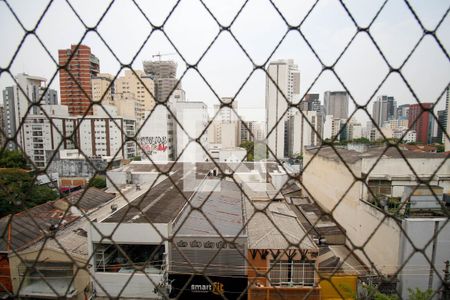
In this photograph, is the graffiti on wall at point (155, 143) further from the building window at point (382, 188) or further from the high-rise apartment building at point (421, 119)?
the high-rise apartment building at point (421, 119)

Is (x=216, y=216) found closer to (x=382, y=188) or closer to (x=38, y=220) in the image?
(x=38, y=220)

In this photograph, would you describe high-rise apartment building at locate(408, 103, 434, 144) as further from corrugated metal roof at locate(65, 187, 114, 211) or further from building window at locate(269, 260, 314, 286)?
corrugated metal roof at locate(65, 187, 114, 211)

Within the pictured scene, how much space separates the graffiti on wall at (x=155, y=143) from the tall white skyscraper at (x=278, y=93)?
805 centimetres

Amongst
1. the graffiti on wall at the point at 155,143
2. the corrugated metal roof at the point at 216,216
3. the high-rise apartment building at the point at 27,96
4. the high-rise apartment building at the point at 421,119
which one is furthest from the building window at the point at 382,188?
the graffiti on wall at the point at 155,143

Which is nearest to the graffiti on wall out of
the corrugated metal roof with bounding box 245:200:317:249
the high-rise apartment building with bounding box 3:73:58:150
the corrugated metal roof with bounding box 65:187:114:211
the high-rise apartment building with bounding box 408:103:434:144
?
the corrugated metal roof with bounding box 65:187:114:211

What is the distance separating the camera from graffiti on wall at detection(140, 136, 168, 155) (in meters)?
11.2

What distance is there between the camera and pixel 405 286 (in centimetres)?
417

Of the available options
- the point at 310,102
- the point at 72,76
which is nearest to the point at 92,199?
the point at 310,102

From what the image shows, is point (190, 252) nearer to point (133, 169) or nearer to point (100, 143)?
point (133, 169)

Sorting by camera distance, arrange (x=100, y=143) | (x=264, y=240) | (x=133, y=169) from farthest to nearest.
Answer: (x=100, y=143)
(x=133, y=169)
(x=264, y=240)

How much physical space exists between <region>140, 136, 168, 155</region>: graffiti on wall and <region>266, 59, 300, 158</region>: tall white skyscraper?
805 centimetres

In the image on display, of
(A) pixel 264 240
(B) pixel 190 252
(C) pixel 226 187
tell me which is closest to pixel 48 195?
(C) pixel 226 187

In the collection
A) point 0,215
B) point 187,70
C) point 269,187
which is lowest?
point 0,215

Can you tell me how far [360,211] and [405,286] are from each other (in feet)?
4.87
